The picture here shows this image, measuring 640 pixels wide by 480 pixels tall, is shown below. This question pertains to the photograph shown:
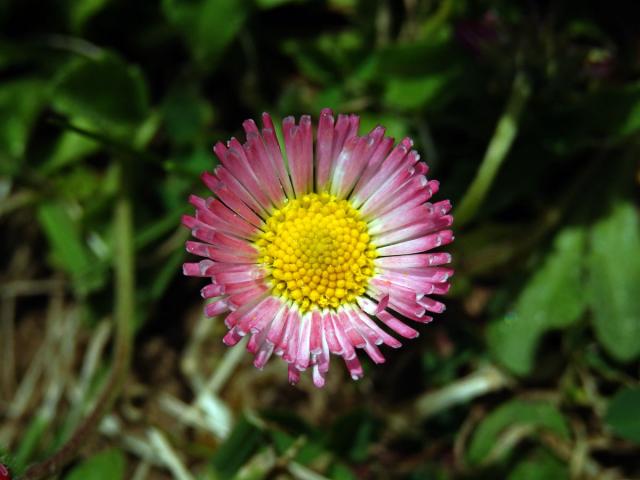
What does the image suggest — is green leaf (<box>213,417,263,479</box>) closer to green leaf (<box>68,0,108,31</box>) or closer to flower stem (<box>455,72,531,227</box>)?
flower stem (<box>455,72,531,227</box>)

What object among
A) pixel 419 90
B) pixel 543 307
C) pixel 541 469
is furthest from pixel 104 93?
pixel 541 469

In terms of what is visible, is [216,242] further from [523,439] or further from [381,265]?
[523,439]

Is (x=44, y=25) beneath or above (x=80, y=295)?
above

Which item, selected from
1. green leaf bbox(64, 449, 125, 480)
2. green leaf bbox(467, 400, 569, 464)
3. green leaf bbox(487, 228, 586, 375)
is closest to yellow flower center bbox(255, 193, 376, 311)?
green leaf bbox(487, 228, 586, 375)

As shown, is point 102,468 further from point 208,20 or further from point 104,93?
point 208,20

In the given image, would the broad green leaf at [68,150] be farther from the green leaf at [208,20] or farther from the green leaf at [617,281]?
the green leaf at [617,281]

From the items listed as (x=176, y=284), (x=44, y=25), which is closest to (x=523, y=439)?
(x=176, y=284)
